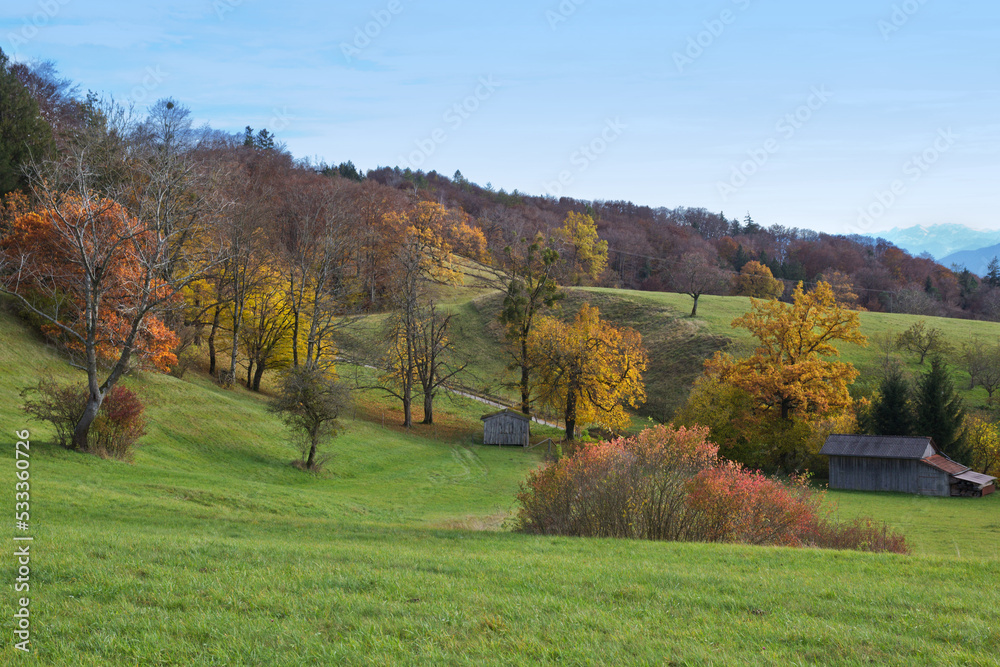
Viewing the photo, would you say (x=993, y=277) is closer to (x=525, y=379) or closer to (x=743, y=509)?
(x=525, y=379)

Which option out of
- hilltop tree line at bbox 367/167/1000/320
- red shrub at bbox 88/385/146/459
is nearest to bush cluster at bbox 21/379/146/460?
red shrub at bbox 88/385/146/459

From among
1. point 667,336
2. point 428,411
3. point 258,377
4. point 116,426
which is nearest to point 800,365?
point 428,411

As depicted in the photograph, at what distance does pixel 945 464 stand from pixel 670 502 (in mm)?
31834

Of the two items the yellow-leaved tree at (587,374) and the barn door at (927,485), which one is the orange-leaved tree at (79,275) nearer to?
the yellow-leaved tree at (587,374)

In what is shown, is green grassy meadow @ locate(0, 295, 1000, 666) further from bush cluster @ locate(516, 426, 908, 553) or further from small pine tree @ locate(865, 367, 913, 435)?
small pine tree @ locate(865, 367, 913, 435)

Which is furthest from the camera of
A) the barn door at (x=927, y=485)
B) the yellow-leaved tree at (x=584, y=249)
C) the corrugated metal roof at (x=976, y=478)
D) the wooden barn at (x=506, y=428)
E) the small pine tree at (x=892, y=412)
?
the yellow-leaved tree at (x=584, y=249)

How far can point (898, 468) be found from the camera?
39062 millimetres

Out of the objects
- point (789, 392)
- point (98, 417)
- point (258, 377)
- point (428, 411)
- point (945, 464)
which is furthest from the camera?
point (428, 411)

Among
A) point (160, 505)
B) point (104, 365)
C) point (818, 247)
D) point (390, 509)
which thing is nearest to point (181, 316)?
point (104, 365)

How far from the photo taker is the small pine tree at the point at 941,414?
41672 mm

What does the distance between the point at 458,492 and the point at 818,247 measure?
112m

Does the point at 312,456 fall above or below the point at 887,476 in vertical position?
above

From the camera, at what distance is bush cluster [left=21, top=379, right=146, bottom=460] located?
75.9ft

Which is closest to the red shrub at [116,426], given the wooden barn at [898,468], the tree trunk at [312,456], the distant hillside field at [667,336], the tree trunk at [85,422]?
the tree trunk at [85,422]
